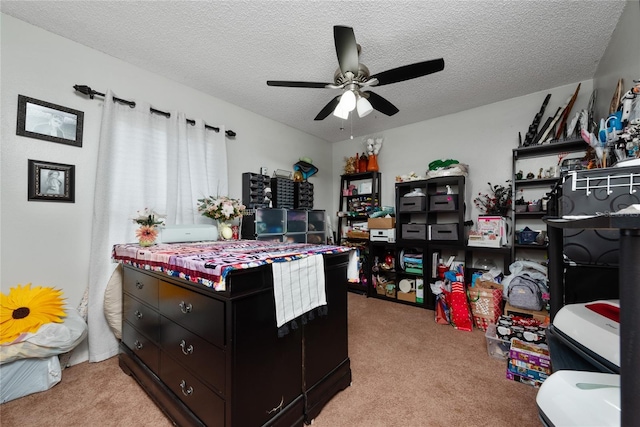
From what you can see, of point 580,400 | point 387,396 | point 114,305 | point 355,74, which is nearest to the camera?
point 580,400

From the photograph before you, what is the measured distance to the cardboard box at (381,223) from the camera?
11.7 feet

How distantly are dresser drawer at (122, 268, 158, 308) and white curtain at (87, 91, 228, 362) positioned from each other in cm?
41

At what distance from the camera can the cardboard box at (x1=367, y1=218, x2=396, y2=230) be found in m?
3.57

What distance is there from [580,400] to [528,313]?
226 cm

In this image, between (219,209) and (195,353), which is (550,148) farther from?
(195,353)

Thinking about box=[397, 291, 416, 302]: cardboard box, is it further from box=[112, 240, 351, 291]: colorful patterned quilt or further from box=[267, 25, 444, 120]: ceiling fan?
box=[267, 25, 444, 120]: ceiling fan

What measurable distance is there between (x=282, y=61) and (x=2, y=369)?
9.81ft

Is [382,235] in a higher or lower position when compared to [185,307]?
higher

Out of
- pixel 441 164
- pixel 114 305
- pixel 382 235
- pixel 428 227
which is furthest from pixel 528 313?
pixel 114 305

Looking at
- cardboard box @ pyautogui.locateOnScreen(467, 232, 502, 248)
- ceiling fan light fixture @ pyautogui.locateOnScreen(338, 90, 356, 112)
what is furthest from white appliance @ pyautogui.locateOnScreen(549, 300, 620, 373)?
cardboard box @ pyautogui.locateOnScreen(467, 232, 502, 248)

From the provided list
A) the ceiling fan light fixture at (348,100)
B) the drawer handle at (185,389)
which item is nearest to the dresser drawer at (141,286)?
the drawer handle at (185,389)

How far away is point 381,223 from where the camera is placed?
3621 mm

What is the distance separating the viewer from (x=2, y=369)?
1.58 metres

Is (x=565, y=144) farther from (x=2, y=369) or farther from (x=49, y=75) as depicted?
(x=2, y=369)
